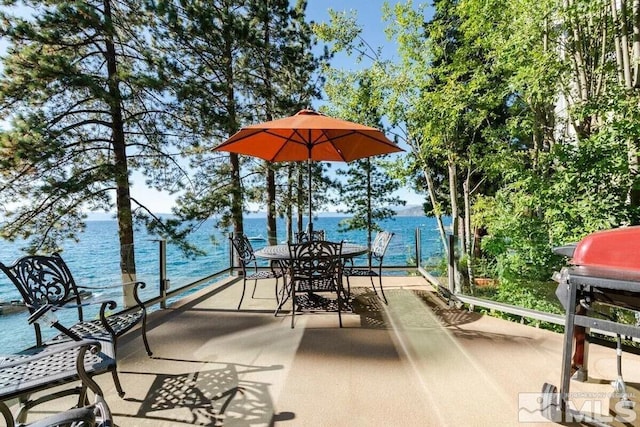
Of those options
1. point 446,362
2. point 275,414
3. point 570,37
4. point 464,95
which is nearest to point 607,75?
point 570,37

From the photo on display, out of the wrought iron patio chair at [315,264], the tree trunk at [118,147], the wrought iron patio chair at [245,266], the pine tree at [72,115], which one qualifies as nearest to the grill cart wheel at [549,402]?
the wrought iron patio chair at [315,264]

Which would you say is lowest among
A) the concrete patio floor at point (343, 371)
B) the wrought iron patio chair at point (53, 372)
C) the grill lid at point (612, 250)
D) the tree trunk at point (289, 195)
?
the concrete patio floor at point (343, 371)

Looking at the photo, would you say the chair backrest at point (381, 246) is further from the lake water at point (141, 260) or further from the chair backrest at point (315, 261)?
the chair backrest at point (315, 261)

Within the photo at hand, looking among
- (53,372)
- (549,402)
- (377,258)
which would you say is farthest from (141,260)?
(549,402)

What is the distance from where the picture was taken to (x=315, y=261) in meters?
3.39

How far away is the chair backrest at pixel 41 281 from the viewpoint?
82.8 inches

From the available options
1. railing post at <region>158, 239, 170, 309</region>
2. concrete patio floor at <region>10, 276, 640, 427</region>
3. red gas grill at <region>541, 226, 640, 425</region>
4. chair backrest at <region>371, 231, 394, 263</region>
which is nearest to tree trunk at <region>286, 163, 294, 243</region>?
chair backrest at <region>371, 231, 394, 263</region>

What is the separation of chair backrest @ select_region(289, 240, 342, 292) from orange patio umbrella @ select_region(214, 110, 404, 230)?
0.97 m

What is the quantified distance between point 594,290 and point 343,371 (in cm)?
164

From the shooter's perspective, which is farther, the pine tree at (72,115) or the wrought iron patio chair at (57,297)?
the pine tree at (72,115)

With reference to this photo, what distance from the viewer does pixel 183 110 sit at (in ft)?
24.2

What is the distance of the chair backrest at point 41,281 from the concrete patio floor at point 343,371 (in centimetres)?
64

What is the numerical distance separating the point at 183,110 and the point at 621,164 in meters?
7.56

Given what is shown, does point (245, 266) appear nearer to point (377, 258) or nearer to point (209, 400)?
point (377, 258)
